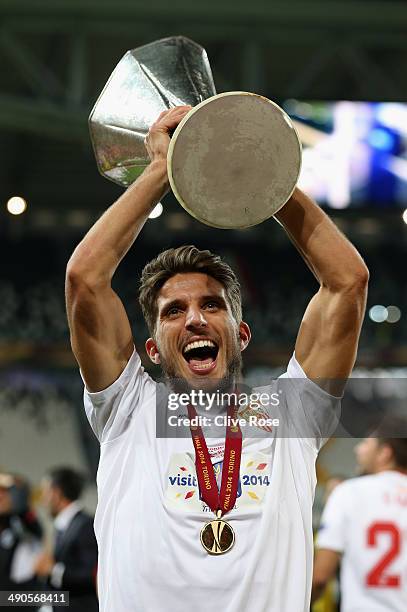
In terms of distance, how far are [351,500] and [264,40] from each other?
5441 mm

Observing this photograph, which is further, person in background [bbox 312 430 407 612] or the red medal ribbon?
person in background [bbox 312 430 407 612]

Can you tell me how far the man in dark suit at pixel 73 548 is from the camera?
6.29 metres

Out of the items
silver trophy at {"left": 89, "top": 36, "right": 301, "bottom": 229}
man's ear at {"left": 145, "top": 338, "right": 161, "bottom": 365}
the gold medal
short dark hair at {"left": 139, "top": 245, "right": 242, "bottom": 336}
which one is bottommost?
the gold medal

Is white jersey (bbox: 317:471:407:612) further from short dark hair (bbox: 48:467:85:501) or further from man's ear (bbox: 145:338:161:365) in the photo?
short dark hair (bbox: 48:467:85:501)

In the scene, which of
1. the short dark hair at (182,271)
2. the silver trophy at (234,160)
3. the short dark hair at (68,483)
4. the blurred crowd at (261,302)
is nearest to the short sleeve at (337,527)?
the short dark hair at (182,271)

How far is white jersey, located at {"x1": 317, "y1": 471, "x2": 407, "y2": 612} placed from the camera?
15.6 ft

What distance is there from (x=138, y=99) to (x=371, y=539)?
2643mm

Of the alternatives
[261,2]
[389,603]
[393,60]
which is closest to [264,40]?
[261,2]

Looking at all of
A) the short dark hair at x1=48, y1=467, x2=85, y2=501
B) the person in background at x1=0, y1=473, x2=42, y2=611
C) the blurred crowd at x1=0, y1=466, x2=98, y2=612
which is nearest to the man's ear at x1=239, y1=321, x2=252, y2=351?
the blurred crowd at x1=0, y1=466, x2=98, y2=612

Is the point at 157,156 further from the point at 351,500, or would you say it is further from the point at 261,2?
the point at 261,2

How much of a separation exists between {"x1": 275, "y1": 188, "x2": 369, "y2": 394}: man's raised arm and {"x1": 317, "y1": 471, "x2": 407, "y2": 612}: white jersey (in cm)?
235

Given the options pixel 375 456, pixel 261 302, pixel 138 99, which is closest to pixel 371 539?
pixel 375 456

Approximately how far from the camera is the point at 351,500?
4922 mm

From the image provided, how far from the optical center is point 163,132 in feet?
8.71
